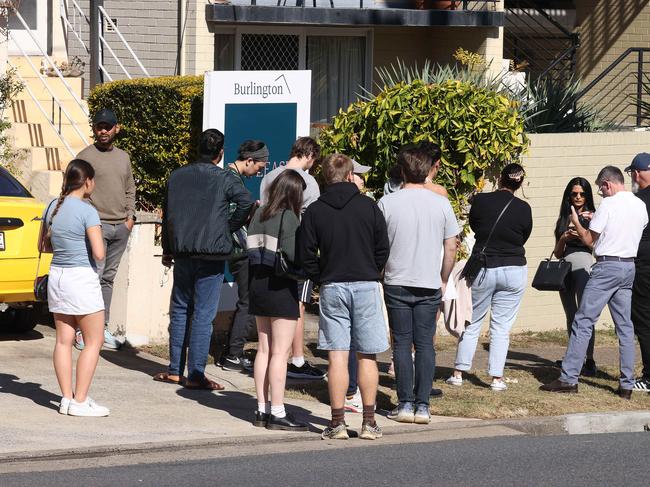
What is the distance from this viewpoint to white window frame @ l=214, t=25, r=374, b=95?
18.8 metres

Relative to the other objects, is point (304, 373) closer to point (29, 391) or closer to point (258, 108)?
point (29, 391)

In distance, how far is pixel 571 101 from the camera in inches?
588

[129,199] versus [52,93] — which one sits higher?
[52,93]

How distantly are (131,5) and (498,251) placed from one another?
29.3 ft

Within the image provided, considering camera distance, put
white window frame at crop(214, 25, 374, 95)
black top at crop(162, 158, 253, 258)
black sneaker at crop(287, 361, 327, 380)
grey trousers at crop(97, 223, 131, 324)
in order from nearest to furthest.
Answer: black top at crop(162, 158, 253, 258) < black sneaker at crop(287, 361, 327, 380) < grey trousers at crop(97, 223, 131, 324) < white window frame at crop(214, 25, 374, 95)

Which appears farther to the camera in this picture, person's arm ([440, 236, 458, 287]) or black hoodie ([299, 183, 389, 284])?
person's arm ([440, 236, 458, 287])

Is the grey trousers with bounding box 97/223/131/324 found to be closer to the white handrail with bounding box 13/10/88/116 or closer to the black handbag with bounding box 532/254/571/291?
the black handbag with bounding box 532/254/571/291

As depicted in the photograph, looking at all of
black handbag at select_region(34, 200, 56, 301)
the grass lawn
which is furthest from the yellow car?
black handbag at select_region(34, 200, 56, 301)

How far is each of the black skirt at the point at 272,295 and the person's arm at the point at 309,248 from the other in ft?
0.69

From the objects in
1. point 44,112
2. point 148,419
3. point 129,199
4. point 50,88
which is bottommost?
point 148,419

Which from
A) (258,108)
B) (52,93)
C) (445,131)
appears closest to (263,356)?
(258,108)

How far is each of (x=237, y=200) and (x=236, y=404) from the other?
1.55 metres

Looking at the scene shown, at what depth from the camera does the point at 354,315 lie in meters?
8.62

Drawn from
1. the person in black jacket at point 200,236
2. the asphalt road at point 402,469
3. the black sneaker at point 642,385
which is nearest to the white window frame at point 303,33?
the person in black jacket at point 200,236
